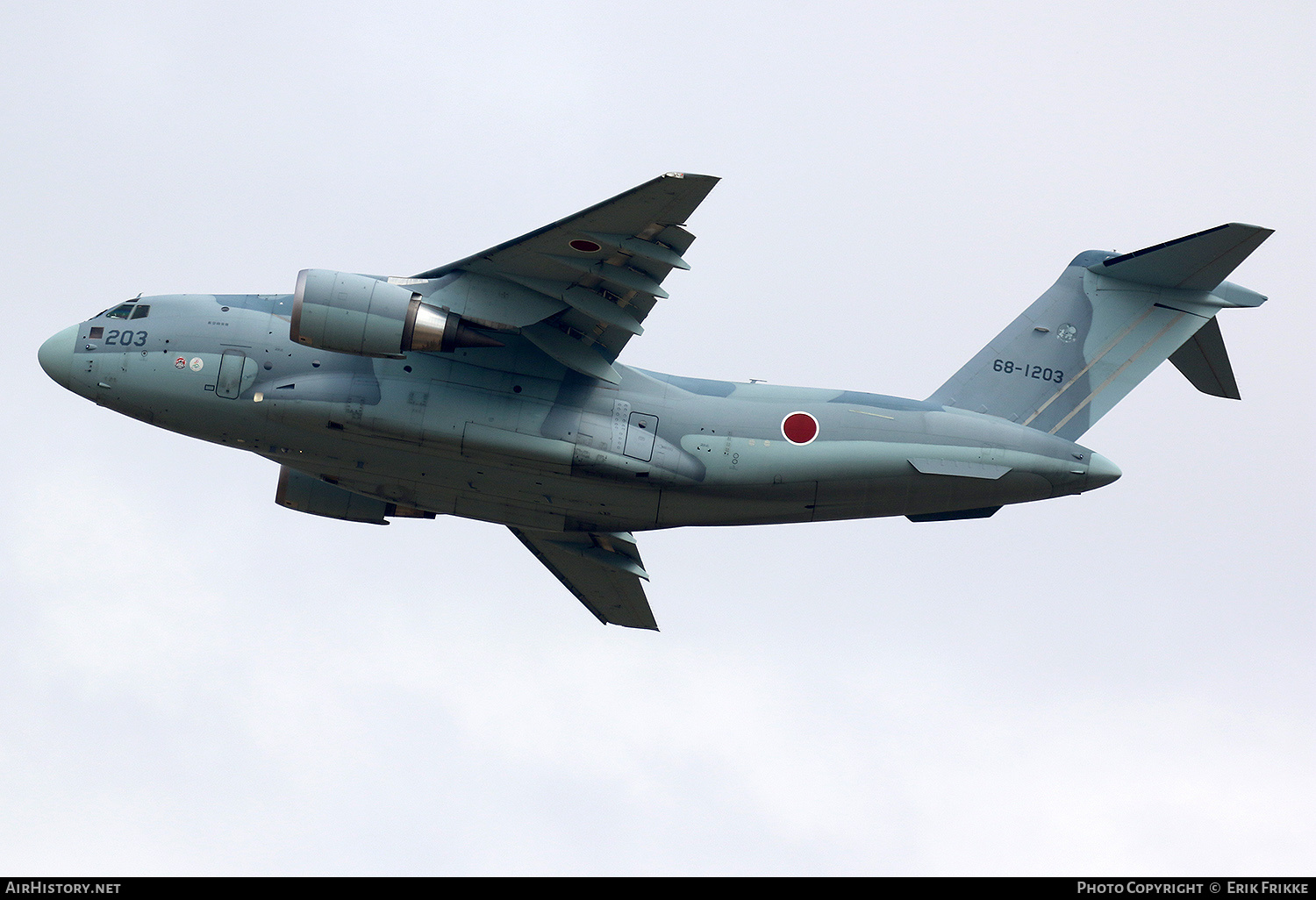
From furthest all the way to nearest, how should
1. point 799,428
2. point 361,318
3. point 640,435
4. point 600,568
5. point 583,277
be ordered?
point 600,568 < point 799,428 < point 640,435 < point 583,277 < point 361,318

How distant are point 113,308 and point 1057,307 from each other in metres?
11.8

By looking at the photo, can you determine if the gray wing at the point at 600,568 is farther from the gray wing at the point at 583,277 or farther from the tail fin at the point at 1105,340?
the tail fin at the point at 1105,340

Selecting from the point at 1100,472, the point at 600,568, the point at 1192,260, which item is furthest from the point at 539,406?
the point at 1192,260

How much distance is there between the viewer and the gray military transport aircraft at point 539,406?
1633 centimetres

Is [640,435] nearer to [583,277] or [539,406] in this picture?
[539,406]

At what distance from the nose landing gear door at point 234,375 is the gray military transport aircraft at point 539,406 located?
0.02m

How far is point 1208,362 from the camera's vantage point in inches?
758

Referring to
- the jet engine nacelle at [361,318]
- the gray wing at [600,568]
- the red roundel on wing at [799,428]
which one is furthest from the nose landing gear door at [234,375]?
the red roundel on wing at [799,428]

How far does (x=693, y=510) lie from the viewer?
1739 centimetres

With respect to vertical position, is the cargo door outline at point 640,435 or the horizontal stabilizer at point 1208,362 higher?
the horizontal stabilizer at point 1208,362

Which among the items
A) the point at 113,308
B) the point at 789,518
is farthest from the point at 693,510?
the point at 113,308

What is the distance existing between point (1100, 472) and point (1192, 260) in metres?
3.31

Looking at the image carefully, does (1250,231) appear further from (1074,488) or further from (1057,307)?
(1074,488)

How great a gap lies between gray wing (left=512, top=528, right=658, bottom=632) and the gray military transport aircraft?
149 centimetres
